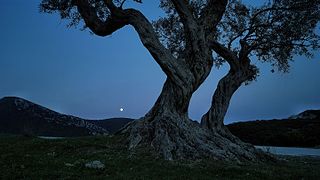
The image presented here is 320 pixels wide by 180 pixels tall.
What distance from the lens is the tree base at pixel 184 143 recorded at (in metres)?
25.2

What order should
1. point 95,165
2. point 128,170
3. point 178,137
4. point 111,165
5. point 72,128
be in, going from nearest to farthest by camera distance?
point 128,170 → point 95,165 → point 111,165 → point 178,137 → point 72,128

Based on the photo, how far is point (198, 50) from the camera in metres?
31.1

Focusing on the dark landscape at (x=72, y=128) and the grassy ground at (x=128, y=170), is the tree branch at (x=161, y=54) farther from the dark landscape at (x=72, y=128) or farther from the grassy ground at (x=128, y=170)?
the dark landscape at (x=72, y=128)

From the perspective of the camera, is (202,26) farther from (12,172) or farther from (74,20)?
(12,172)

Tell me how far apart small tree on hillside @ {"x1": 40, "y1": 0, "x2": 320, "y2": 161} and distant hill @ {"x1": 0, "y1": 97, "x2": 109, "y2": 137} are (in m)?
72.0

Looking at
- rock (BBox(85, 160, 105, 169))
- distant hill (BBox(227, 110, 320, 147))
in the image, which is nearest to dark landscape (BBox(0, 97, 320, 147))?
distant hill (BBox(227, 110, 320, 147))

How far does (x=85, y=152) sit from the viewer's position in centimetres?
2636

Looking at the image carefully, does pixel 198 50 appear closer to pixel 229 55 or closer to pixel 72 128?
pixel 229 55

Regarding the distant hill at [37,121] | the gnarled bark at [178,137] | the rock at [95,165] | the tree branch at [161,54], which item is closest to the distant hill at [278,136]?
the distant hill at [37,121]

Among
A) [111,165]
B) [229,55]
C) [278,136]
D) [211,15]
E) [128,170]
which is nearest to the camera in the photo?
[128,170]

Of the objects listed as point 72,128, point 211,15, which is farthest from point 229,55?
point 72,128

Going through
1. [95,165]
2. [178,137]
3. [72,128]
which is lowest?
[95,165]

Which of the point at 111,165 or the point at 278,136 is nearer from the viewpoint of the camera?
the point at 111,165

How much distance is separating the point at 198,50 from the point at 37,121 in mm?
98687
